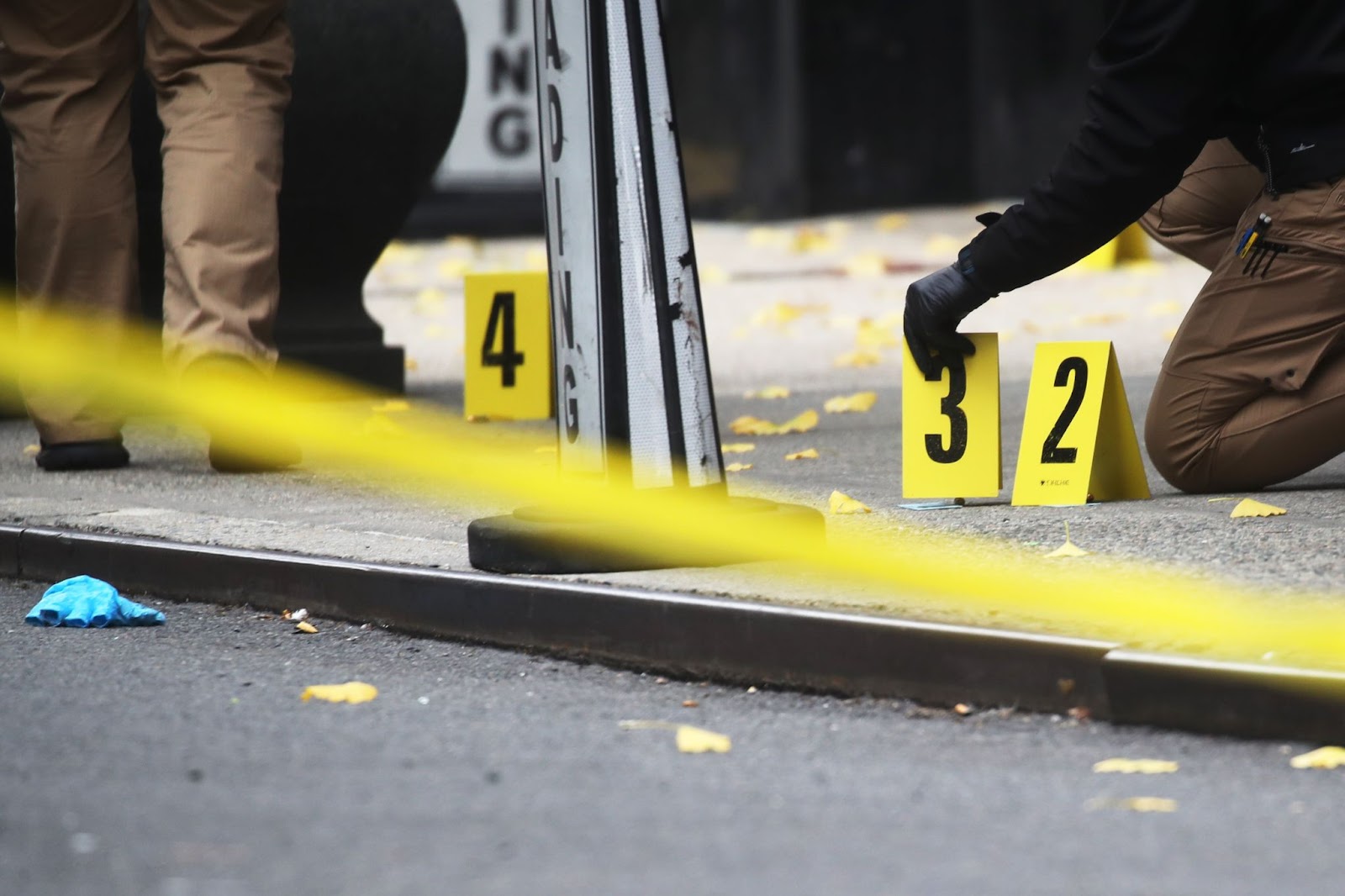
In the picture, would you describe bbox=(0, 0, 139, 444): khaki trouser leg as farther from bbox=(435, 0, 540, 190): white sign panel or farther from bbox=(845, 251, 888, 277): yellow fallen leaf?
bbox=(435, 0, 540, 190): white sign panel

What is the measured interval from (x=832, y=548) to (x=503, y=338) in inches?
85.3

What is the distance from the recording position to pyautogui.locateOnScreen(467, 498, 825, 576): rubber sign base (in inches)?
133

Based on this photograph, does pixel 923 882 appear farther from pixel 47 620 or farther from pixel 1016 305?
pixel 1016 305

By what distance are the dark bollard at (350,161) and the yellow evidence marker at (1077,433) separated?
248cm

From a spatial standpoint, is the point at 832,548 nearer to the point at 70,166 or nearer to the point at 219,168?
the point at 219,168

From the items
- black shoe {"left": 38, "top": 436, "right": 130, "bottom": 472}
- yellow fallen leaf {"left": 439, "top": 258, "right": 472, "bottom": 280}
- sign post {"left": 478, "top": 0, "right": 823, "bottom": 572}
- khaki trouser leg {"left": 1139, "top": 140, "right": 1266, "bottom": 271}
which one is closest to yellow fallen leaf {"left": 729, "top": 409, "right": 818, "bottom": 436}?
khaki trouser leg {"left": 1139, "top": 140, "right": 1266, "bottom": 271}

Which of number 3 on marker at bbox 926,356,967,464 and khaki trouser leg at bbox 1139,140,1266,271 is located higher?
khaki trouser leg at bbox 1139,140,1266,271

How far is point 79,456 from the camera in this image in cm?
474

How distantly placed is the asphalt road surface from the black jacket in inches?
42.9

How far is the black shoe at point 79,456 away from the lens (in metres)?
4.74

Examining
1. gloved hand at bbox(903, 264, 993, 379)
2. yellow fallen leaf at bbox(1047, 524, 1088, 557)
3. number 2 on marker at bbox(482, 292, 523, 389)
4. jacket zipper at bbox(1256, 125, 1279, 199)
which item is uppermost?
jacket zipper at bbox(1256, 125, 1279, 199)

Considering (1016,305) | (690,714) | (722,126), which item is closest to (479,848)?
(690,714)

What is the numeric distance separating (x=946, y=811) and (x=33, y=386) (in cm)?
283

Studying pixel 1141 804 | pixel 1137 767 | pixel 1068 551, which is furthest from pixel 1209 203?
→ pixel 1141 804
